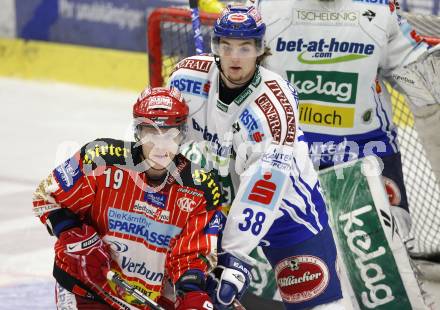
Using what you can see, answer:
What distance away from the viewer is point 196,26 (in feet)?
17.0

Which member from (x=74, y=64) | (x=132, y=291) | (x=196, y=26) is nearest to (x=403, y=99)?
(x=196, y=26)

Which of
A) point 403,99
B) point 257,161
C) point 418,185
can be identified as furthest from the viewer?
point 418,185

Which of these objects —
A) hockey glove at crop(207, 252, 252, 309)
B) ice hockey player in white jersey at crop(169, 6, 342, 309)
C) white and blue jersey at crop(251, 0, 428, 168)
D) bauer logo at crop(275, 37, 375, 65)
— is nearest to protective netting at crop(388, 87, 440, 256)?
white and blue jersey at crop(251, 0, 428, 168)

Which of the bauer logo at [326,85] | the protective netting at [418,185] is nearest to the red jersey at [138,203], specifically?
the bauer logo at [326,85]

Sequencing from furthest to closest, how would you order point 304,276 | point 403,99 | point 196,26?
point 403,99 < point 196,26 < point 304,276

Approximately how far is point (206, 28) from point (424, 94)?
1457 millimetres

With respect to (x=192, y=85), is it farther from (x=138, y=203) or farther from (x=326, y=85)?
(x=326, y=85)

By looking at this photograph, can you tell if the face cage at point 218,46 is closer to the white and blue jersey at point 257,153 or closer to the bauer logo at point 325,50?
the white and blue jersey at point 257,153

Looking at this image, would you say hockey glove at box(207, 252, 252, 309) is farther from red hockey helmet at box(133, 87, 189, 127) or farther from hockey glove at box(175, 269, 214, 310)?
red hockey helmet at box(133, 87, 189, 127)

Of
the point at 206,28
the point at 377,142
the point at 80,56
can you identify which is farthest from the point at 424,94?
the point at 80,56

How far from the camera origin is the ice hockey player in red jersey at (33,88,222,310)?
357cm

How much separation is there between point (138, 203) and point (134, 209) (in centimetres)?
2

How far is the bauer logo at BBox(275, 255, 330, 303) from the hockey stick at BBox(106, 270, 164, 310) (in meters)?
0.65

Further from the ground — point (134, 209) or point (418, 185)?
point (134, 209)
